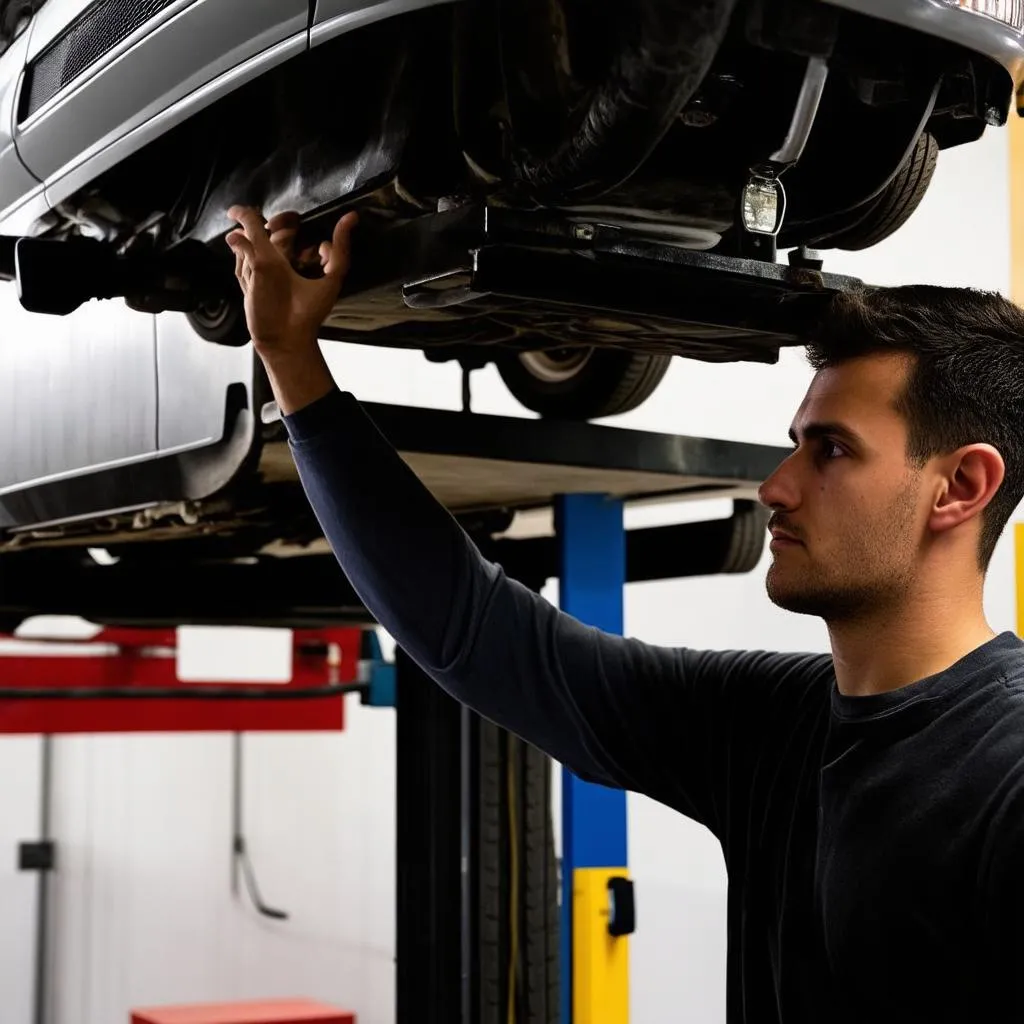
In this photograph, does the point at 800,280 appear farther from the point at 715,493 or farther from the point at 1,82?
the point at 1,82

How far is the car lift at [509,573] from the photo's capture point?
2.10 m

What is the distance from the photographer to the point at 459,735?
2658 millimetres

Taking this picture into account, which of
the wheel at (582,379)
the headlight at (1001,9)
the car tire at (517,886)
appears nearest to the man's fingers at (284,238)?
the headlight at (1001,9)

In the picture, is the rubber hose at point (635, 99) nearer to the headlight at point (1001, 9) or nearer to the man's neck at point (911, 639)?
the headlight at point (1001, 9)

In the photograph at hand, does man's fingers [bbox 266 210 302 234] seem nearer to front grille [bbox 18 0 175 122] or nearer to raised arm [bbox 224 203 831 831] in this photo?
raised arm [bbox 224 203 831 831]

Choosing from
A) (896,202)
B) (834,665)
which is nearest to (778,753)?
(834,665)

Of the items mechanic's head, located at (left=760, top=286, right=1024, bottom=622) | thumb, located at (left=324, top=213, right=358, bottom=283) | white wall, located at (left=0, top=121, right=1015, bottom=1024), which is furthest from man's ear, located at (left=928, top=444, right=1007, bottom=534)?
white wall, located at (left=0, top=121, right=1015, bottom=1024)

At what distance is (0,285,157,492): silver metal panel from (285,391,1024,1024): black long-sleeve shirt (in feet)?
2.06

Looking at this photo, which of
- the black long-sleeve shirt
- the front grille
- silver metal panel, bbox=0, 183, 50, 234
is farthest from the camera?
silver metal panel, bbox=0, 183, 50, 234

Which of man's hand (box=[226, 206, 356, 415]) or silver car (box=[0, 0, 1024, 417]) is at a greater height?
silver car (box=[0, 0, 1024, 417])

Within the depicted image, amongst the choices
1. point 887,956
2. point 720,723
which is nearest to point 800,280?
point 720,723

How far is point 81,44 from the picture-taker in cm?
178

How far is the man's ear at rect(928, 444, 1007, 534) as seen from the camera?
1.35 m

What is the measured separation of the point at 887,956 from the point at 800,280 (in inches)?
25.4
